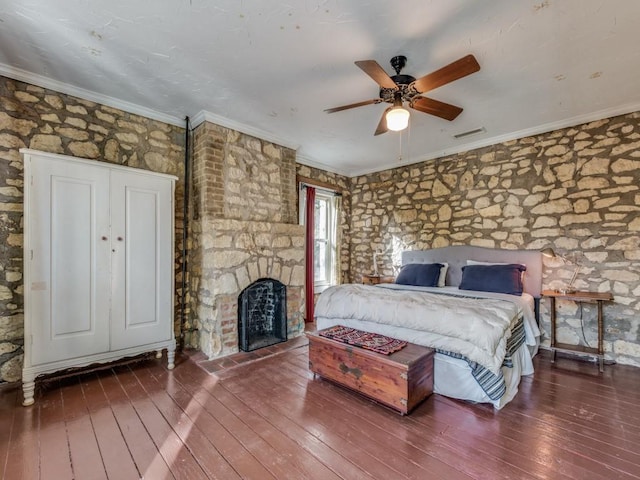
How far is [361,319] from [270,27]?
2461 millimetres

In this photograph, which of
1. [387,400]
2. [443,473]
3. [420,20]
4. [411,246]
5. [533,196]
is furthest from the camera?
[411,246]

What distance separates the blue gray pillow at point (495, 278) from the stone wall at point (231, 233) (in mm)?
2181

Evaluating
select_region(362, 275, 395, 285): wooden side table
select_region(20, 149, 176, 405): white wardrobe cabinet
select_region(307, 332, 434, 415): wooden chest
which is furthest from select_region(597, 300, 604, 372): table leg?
select_region(20, 149, 176, 405): white wardrobe cabinet

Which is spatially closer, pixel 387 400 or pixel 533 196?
pixel 387 400

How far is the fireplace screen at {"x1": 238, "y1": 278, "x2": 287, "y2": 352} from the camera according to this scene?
11.3 feet

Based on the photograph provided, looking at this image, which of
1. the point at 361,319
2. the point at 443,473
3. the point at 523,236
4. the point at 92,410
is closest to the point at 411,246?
the point at 523,236

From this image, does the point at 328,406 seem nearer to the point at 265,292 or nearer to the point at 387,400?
the point at 387,400

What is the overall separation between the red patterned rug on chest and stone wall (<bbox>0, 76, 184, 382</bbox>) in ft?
8.53

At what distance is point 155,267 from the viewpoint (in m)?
2.83

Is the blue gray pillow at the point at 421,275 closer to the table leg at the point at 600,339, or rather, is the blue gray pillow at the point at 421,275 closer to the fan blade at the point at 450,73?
the table leg at the point at 600,339

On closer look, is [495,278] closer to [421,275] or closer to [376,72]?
[421,275]

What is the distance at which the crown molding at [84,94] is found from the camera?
250 cm

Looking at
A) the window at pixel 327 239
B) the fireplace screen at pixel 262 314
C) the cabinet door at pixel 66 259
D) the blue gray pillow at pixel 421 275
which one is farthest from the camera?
the window at pixel 327 239

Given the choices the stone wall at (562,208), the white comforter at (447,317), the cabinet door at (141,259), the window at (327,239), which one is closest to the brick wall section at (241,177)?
the cabinet door at (141,259)
